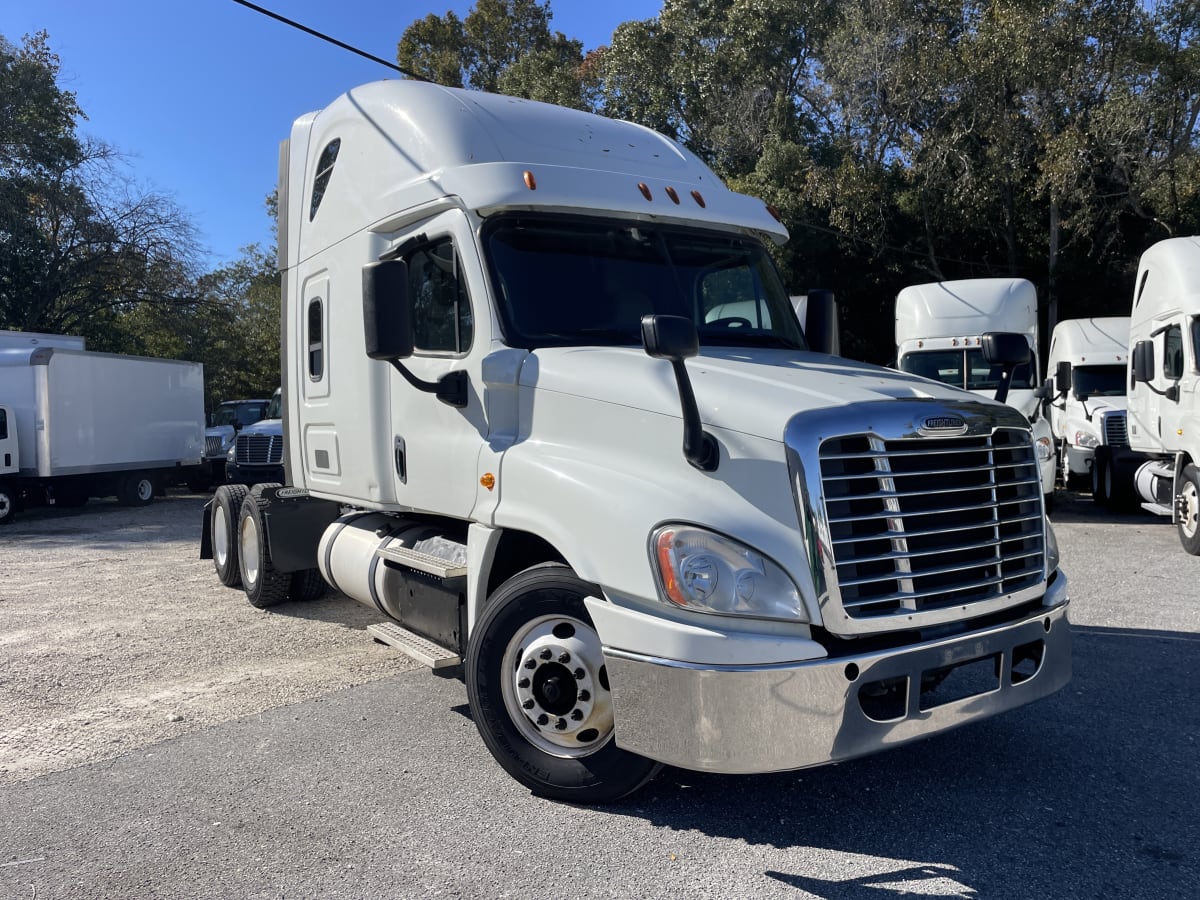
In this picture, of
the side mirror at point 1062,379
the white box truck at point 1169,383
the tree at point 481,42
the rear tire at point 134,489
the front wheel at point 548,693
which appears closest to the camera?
the front wheel at point 548,693

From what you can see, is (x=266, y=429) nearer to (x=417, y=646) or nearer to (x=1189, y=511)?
(x=417, y=646)

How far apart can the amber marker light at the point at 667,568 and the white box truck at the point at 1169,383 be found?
29.1 feet

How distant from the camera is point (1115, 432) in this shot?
14586mm

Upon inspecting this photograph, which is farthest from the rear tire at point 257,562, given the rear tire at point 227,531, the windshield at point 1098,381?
the windshield at point 1098,381

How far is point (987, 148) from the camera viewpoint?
20281 mm

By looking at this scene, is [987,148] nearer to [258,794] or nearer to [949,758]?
[949,758]

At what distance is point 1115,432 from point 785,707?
44.1ft

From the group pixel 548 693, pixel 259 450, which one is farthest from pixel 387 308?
pixel 259 450

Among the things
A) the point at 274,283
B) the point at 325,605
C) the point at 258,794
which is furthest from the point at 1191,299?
the point at 274,283

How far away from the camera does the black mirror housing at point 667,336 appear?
11.5 feet

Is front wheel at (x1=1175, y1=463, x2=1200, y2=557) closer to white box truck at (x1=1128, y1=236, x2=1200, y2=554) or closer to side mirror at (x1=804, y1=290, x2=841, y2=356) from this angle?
white box truck at (x1=1128, y1=236, x2=1200, y2=554)

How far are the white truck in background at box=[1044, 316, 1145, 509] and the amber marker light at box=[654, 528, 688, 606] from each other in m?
12.4

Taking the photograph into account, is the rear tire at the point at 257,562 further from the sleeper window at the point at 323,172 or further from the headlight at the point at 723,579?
the headlight at the point at 723,579

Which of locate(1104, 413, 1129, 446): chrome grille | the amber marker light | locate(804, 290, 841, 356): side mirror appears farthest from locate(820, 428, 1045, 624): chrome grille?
locate(1104, 413, 1129, 446): chrome grille
